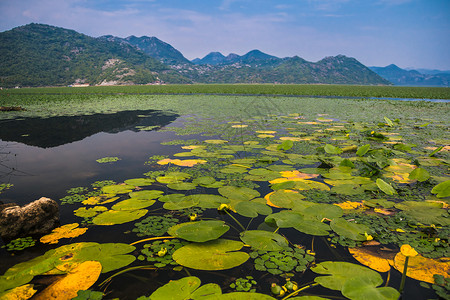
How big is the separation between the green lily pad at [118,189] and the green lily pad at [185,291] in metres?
1.72

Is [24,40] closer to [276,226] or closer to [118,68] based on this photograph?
[118,68]

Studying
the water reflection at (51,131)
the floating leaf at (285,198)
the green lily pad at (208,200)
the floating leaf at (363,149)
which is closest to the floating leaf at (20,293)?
the green lily pad at (208,200)

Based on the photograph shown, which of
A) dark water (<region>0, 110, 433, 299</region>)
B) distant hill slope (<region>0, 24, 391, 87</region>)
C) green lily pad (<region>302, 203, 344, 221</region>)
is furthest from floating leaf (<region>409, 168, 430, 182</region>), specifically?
distant hill slope (<region>0, 24, 391, 87</region>)

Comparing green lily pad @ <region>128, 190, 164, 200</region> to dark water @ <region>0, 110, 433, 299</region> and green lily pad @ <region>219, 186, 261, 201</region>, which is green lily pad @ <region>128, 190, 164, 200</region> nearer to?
dark water @ <region>0, 110, 433, 299</region>

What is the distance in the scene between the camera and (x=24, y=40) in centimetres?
12619

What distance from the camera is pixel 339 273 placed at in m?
1.45

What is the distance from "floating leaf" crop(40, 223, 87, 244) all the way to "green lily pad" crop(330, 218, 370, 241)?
2217 millimetres

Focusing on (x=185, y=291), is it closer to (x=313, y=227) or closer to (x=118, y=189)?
(x=313, y=227)

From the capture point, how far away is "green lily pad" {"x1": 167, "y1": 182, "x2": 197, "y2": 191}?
2.77 meters

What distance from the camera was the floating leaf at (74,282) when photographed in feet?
4.23

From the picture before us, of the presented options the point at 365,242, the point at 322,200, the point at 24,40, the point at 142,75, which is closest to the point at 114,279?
the point at 365,242

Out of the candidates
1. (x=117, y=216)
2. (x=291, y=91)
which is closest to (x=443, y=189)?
(x=117, y=216)


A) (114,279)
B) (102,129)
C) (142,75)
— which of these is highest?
(142,75)

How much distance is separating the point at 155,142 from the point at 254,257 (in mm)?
4445
